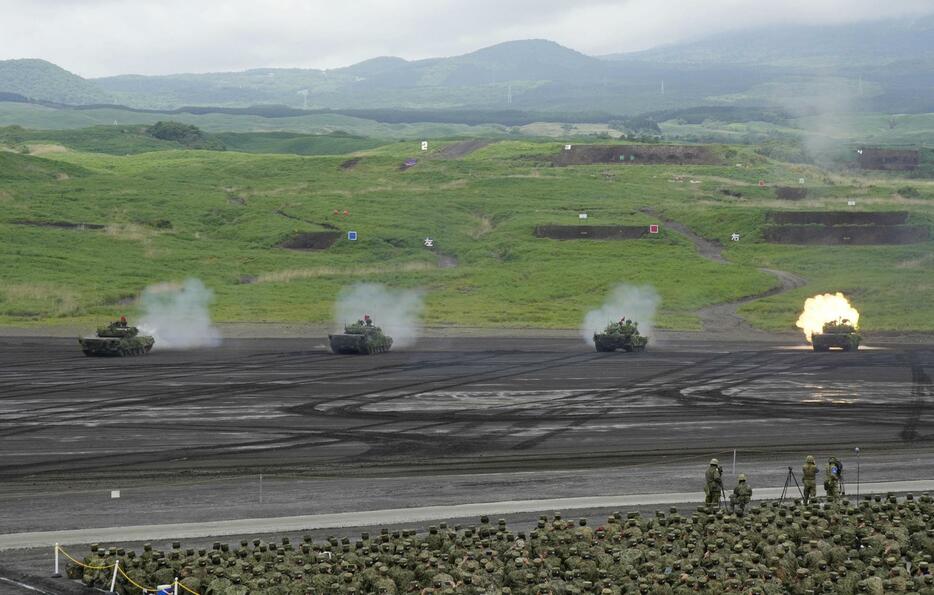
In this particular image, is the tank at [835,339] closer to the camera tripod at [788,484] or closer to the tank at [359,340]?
the tank at [359,340]

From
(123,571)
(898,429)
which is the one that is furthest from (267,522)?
(898,429)

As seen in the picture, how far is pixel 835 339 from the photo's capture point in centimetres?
7900

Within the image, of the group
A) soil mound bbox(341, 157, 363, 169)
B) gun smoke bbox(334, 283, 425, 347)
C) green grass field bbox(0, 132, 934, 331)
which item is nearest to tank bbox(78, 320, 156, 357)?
gun smoke bbox(334, 283, 425, 347)

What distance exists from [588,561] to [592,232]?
109 m

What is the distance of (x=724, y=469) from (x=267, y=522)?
15.9 meters

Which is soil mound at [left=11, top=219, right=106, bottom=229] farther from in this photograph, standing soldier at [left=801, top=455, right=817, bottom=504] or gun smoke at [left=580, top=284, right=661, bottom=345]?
standing soldier at [left=801, top=455, right=817, bottom=504]

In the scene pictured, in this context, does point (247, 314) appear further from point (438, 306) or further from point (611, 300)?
point (611, 300)

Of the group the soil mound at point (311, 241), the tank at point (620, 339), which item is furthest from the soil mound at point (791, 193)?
the tank at point (620, 339)

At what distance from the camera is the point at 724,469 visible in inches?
1665

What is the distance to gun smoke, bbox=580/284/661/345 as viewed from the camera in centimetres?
9188

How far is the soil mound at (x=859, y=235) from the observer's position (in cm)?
12775

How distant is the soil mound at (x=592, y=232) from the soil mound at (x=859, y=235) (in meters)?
14.4

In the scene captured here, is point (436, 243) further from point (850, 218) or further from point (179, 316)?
point (179, 316)

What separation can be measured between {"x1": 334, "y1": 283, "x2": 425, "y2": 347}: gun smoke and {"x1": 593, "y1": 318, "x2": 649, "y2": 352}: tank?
12328 mm
